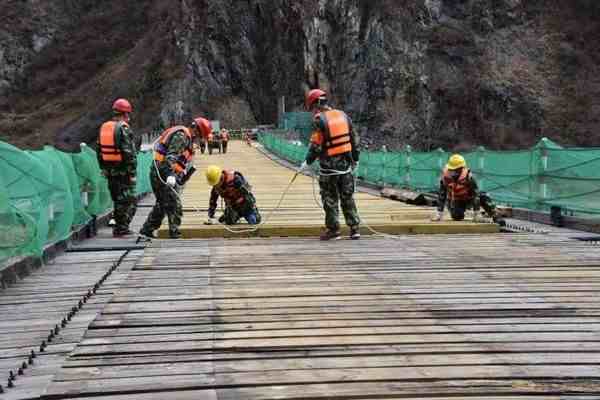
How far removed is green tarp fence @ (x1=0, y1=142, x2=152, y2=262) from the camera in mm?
6211

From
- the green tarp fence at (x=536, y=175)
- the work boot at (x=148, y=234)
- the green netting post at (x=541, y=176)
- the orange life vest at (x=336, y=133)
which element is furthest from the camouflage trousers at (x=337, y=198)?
the green netting post at (x=541, y=176)

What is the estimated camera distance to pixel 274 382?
3.32m

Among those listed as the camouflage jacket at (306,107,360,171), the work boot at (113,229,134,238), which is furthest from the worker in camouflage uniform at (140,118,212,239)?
the camouflage jacket at (306,107,360,171)

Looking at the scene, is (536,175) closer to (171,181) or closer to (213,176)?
(213,176)

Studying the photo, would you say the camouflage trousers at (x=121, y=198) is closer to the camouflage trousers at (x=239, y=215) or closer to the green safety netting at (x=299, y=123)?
the camouflage trousers at (x=239, y=215)

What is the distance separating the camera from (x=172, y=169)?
30.1ft

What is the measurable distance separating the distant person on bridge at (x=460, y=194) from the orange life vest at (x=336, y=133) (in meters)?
2.44

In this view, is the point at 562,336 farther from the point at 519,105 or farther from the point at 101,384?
the point at 519,105

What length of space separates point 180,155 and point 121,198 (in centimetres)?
107

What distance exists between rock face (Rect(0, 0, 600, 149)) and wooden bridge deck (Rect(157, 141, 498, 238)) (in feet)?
134

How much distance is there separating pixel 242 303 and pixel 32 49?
99359 millimetres

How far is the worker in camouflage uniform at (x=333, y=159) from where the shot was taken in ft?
29.1

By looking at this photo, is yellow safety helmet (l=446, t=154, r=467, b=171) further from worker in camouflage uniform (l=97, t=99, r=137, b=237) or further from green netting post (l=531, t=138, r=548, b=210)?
worker in camouflage uniform (l=97, t=99, r=137, b=237)

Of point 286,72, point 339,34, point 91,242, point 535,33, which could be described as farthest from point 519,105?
point 91,242
